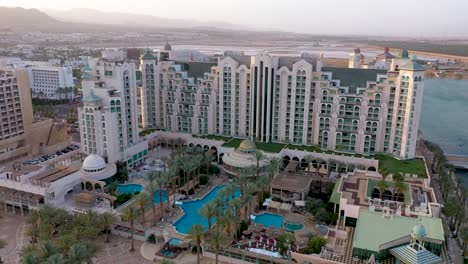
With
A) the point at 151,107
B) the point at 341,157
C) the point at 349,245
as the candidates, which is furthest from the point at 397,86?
the point at 151,107

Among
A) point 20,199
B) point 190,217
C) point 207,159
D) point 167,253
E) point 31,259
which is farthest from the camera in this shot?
point 207,159

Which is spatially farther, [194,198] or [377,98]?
[377,98]

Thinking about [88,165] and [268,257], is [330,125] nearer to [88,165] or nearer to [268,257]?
[268,257]

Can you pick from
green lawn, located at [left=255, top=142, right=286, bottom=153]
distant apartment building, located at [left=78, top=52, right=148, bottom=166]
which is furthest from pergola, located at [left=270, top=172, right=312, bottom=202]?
distant apartment building, located at [left=78, top=52, right=148, bottom=166]

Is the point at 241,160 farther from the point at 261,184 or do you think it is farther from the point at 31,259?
the point at 31,259

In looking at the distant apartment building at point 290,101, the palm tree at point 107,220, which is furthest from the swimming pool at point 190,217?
the distant apartment building at point 290,101

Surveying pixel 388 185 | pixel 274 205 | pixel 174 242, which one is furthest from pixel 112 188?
pixel 388 185
